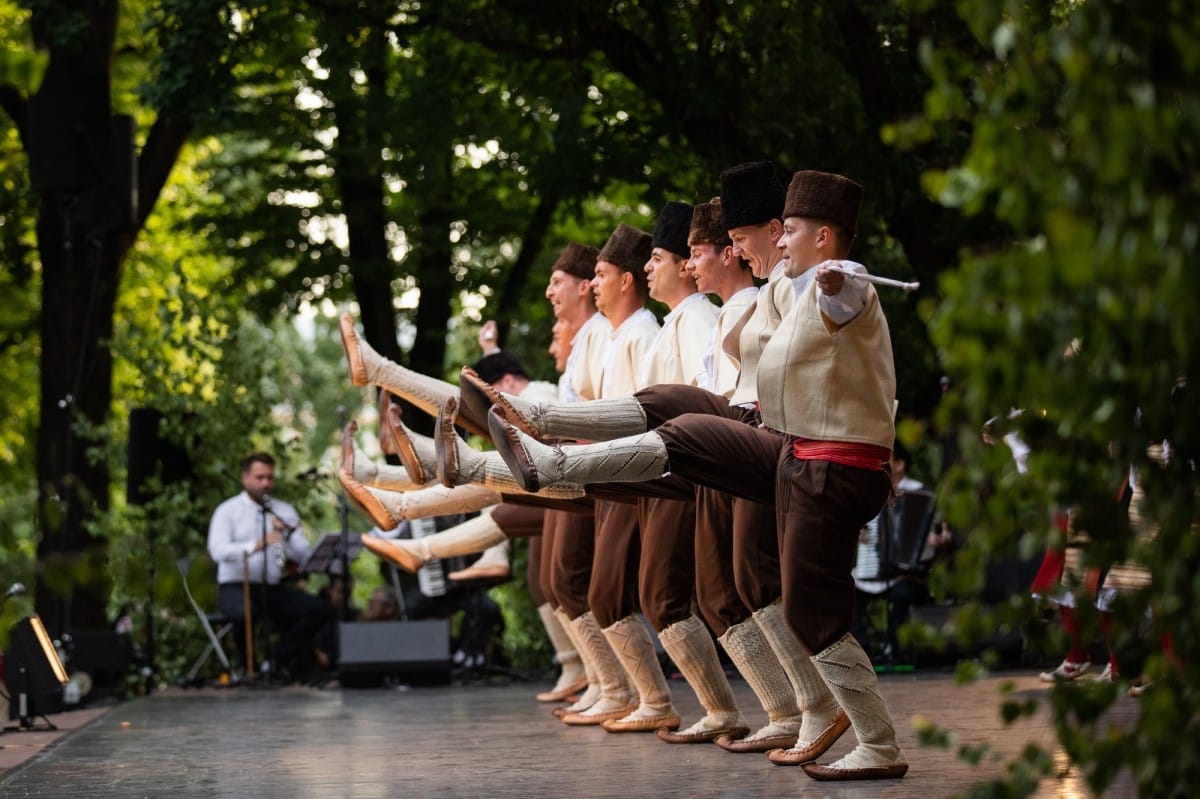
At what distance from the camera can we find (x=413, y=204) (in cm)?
1480

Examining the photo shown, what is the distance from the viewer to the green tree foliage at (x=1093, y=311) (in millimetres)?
2154

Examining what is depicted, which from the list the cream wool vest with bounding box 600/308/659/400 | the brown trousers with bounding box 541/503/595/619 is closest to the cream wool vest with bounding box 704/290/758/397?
the cream wool vest with bounding box 600/308/659/400

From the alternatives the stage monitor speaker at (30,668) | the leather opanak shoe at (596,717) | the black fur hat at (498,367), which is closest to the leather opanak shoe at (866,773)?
the leather opanak shoe at (596,717)

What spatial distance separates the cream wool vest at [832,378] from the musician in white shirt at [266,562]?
290 inches

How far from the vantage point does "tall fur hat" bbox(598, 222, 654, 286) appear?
743 cm

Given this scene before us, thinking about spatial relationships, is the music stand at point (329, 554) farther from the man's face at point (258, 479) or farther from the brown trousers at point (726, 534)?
the brown trousers at point (726, 534)

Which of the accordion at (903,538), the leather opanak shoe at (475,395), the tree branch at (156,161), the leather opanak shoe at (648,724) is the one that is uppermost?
the tree branch at (156,161)

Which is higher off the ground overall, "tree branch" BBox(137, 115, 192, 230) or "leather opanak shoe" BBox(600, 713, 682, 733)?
"tree branch" BBox(137, 115, 192, 230)

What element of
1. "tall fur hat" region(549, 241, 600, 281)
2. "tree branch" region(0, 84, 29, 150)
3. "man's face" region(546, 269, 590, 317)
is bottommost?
"man's face" region(546, 269, 590, 317)

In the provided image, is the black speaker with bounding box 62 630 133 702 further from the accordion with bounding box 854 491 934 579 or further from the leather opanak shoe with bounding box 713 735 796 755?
the leather opanak shoe with bounding box 713 735 796 755

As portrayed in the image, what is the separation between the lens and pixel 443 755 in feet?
21.0

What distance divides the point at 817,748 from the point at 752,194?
6.14 feet

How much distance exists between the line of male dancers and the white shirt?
13.4ft

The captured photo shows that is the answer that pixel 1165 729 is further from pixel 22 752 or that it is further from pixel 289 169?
pixel 289 169
